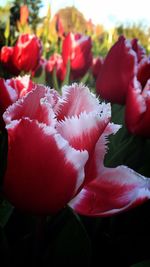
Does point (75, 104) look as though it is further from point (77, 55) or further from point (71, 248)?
point (77, 55)

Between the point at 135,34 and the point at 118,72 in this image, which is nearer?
the point at 118,72

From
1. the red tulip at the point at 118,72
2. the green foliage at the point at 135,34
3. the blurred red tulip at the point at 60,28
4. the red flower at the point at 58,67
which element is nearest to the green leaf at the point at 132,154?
the red tulip at the point at 118,72

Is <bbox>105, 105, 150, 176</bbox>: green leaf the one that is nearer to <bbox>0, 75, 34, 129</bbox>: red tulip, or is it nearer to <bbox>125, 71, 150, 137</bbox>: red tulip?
<bbox>125, 71, 150, 137</bbox>: red tulip

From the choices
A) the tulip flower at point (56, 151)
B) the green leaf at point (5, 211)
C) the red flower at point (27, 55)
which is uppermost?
the tulip flower at point (56, 151)

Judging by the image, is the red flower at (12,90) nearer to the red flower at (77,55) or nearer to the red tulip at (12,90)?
the red tulip at (12,90)

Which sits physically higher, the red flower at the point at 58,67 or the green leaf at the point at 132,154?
the green leaf at the point at 132,154

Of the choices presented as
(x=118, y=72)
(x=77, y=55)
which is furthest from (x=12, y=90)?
(x=77, y=55)

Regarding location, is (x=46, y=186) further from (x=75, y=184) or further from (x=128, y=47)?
(x=128, y=47)
